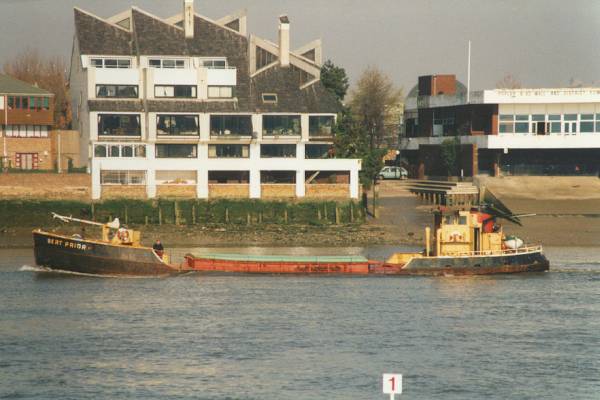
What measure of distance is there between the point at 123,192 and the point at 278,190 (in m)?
14.1

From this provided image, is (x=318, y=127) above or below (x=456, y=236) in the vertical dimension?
above

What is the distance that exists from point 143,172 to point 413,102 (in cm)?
3485

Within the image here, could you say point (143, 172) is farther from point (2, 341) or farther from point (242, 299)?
point (2, 341)

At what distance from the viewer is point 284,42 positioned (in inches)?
4596

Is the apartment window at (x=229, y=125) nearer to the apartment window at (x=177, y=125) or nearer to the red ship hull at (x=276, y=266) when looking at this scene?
the apartment window at (x=177, y=125)

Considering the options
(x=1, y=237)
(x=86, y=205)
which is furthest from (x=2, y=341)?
(x=86, y=205)

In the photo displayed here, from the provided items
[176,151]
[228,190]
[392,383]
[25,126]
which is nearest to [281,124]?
[228,190]

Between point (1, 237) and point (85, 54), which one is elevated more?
point (85, 54)

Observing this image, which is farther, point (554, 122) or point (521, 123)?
point (521, 123)

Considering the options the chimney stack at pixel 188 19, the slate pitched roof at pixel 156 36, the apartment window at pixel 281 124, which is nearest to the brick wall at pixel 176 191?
the apartment window at pixel 281 124

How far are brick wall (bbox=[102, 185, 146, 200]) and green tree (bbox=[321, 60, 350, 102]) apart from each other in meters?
30.9

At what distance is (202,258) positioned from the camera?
74938 mm

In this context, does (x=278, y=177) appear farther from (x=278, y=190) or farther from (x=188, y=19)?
(x=188, y=19)

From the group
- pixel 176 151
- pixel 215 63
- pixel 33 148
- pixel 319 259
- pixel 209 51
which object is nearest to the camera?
pixel 319 259
